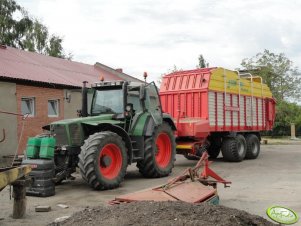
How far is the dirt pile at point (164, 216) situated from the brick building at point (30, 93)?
10.8 metres

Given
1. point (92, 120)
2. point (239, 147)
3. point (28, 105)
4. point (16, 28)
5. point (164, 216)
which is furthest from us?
point (16, 28)

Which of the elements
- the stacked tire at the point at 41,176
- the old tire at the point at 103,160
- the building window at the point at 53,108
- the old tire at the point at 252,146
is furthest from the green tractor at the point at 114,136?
the building window at the point at 53,108

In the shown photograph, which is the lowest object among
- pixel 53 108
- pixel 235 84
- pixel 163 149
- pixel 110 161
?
pixel 110 161

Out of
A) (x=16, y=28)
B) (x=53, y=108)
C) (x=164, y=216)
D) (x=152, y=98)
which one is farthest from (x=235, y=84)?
(x=16, y=28)

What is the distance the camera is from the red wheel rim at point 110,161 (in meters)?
9.53

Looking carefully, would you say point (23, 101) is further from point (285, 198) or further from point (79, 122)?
point (285, 198)

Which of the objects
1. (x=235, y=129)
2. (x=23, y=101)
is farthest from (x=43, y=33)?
(x=235, y=129)

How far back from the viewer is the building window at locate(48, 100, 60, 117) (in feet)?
68.2

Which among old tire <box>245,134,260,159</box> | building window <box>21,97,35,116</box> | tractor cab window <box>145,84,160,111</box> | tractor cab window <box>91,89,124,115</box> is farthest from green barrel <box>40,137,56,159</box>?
building window <box>21,97,35,116</box>

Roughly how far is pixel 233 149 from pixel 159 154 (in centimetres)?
411

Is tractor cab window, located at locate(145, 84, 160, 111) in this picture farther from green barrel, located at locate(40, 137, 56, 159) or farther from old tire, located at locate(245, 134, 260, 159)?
old tire, located at locate(245, 134, 260, 159)

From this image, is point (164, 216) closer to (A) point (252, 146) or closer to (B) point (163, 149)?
(B) point (163, 149)

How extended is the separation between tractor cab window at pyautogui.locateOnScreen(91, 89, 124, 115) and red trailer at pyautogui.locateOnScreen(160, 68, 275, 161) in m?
3.38

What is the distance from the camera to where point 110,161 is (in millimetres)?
9750
